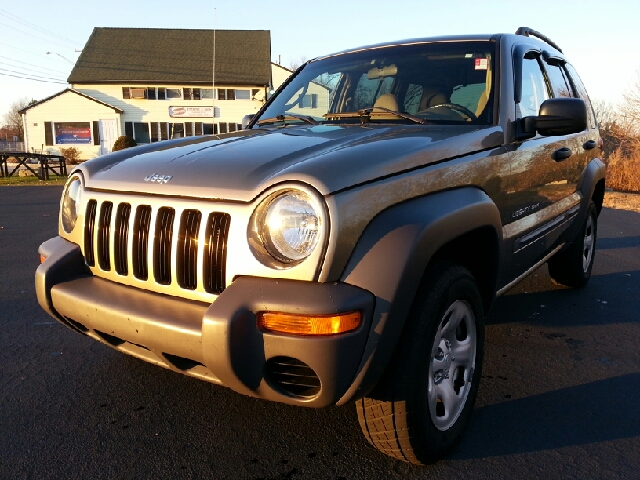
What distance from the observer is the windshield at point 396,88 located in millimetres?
3090

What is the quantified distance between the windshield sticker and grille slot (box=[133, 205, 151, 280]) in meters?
2.11

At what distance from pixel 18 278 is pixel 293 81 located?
3.36 m

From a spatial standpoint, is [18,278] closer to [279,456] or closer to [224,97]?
[279,456]

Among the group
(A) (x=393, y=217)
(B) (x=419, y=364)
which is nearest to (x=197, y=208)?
(A) (x=393, y=217)

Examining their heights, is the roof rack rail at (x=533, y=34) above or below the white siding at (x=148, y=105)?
below

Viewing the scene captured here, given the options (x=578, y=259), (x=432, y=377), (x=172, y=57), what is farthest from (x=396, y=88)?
(x=172, y=57)

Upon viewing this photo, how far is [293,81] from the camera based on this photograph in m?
4.06

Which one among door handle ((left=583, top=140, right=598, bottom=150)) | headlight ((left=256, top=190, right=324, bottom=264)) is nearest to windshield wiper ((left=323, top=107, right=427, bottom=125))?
headlight ((left=256, top=190, right=324, bottom=264))

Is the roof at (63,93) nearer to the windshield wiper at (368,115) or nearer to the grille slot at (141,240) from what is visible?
the windshield wiper at (368,115)

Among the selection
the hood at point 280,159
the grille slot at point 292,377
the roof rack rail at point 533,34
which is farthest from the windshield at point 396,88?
the grille slot at point 292,377

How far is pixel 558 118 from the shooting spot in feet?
9.52

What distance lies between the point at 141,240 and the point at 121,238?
14cm

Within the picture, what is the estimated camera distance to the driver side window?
3.29m

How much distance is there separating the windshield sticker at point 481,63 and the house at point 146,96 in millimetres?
32677
